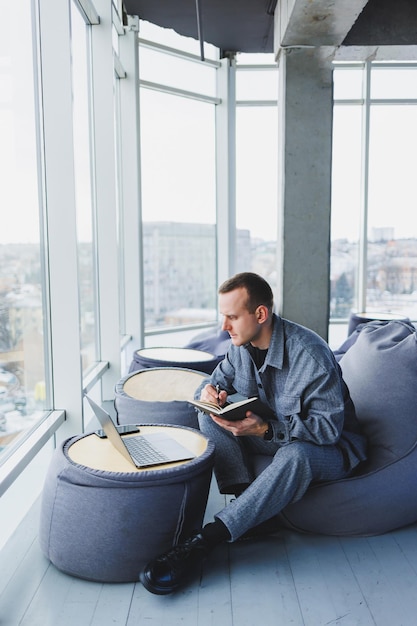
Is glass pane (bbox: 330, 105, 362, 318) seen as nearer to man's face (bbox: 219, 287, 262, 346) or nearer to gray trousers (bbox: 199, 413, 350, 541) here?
man's face (bbox: 219, 287, 262, 346)

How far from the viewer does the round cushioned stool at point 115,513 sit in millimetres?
2043

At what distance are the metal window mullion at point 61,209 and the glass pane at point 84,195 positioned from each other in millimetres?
811

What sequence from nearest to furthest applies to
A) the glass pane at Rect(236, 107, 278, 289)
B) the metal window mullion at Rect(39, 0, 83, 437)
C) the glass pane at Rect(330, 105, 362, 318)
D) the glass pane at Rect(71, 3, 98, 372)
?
the metal window mullion at Rect(39, 0, 83, 437) < the glass pane at Rect(71, 3, 98, 372) < the glass pane at Rect(330, 105, 362, 318) < the glass pane at Rect(236, 107, 278, 289)

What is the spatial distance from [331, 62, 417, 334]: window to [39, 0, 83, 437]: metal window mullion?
4.56m

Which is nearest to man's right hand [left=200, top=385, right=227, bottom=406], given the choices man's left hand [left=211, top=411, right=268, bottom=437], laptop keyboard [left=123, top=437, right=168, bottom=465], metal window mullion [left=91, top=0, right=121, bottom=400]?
man's left hand [left=211, top=411, right=268, bottom=437]

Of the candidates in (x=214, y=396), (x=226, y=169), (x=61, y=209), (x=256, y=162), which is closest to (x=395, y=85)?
(x=256, y=162)

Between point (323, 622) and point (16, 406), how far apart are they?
1756 millimetres

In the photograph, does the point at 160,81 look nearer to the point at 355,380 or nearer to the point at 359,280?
the point at 359,280

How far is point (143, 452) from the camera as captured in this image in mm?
2270

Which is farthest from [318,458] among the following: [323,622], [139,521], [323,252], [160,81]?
[160,81]

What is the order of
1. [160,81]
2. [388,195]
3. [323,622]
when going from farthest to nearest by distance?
1. [388,195]
2. [160,81]
3. [323,622]

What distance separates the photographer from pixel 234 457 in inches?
102

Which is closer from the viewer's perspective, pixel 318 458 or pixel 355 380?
A: pixel 318 458

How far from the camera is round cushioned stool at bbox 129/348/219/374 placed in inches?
153
